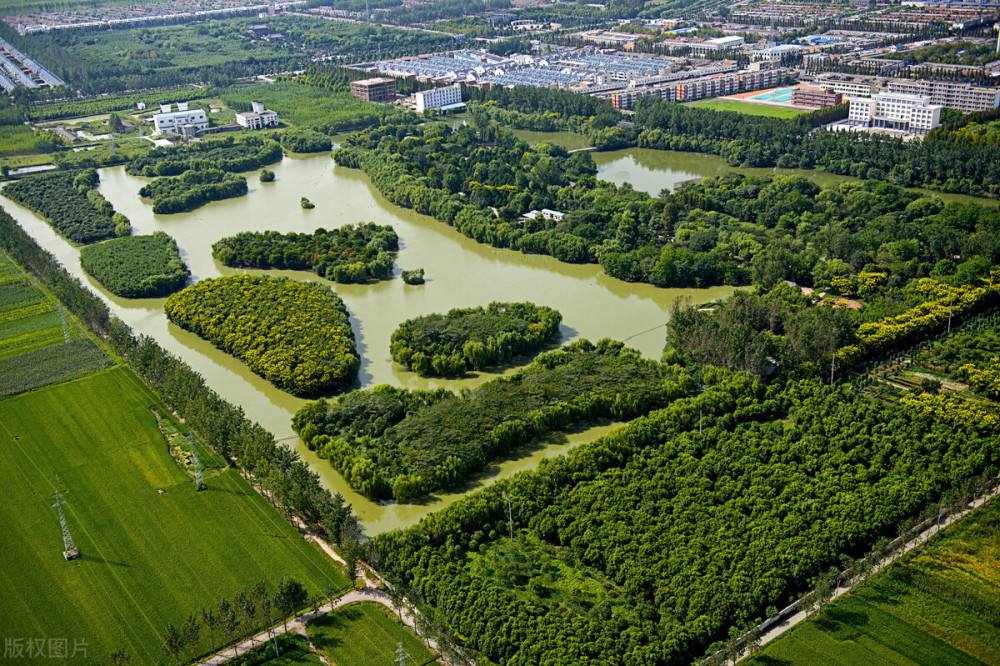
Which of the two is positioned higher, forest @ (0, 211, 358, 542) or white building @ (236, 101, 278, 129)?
white building @ (236, 101, 278, 129)

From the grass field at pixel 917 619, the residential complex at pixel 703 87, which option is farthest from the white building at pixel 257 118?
the grass field at pixel 917 619

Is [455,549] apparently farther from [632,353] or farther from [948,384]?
[948,384]

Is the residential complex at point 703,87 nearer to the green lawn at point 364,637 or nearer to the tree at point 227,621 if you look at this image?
the green lawn at point 364,637

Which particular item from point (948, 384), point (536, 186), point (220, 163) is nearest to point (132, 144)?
point (220, 163)

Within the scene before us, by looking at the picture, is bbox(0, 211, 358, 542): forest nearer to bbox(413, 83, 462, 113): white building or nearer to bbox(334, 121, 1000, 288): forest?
bbox(334, 121, 1000, 288): forest

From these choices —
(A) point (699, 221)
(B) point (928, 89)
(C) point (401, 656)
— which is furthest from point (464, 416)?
(B) point (928, 89)

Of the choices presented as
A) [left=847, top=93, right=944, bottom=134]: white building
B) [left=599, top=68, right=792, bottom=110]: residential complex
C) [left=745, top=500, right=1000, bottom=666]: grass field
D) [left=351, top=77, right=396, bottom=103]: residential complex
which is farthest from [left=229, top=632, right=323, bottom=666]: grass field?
[left=351, top=77, right=396, bottom=103]: residential complex
